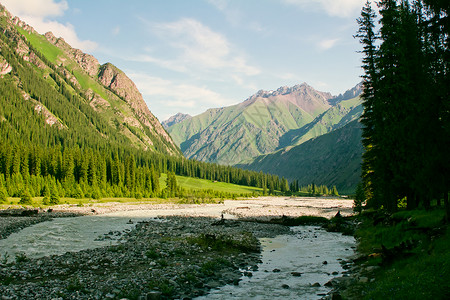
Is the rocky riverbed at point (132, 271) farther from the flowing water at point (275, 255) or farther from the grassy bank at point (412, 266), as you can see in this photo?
the grassy bank at point (412, 266)

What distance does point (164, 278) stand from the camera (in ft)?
54.6

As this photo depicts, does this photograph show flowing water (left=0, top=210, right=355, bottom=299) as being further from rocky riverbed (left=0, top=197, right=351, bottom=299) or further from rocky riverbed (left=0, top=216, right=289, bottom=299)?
rocky riverbed (left=0, top=216, right=289, bottom=299)

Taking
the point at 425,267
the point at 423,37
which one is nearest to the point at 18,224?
the point at 425,267

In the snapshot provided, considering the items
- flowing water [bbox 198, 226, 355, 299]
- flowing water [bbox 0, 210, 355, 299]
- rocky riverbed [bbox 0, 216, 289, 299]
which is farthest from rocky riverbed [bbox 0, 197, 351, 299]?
flowing water [bbox 0, 210, 355, 299]

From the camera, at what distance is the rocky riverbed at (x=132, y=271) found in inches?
555

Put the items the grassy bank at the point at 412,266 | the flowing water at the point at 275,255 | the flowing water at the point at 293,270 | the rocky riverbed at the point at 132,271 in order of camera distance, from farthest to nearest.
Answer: the flowing water at the point at 275,255 → the flowing water at the point at 293,270 → the rocky riverbed at the point at 132,271 → the grassy bank at the point at 412,266

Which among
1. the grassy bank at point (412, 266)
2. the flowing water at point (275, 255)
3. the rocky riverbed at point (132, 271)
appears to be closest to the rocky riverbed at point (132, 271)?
the rocky riverbed at point (132, 271)

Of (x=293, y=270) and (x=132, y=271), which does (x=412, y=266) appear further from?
(x=132, y=271)

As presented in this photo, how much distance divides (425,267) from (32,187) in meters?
106

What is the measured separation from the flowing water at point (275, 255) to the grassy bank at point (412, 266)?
2.59m

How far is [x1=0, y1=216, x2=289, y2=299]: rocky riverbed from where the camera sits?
14.1 metres

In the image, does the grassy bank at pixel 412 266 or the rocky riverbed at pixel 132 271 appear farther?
the rocky riverbed at pixel 132 271

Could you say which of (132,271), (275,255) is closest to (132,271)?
(132,271)

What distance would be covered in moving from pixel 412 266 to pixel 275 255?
1347cm
